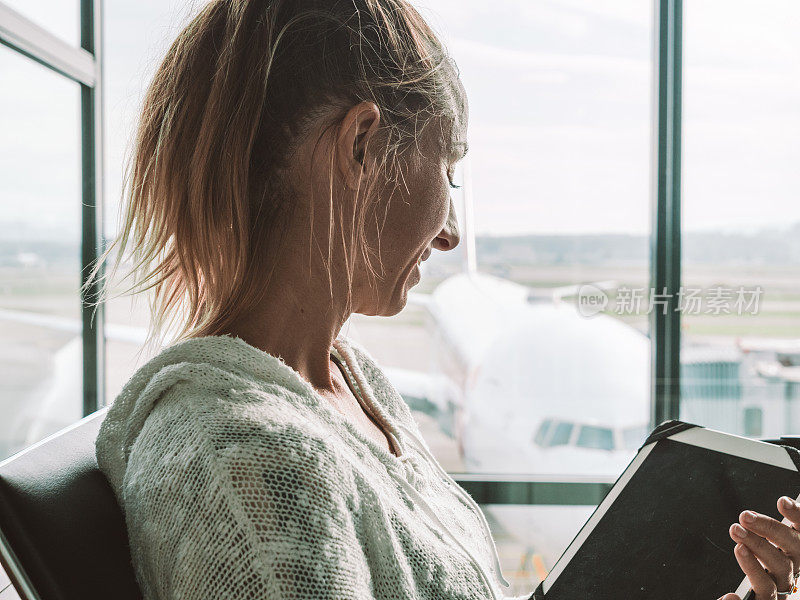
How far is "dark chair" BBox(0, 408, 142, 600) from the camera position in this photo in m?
0.48

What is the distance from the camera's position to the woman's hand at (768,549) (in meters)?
0.67

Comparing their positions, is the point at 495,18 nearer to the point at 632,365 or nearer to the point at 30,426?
the point at 632,365

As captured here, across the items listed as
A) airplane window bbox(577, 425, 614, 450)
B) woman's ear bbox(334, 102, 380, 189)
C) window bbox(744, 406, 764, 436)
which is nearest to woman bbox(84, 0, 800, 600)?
woman's ear bbox(334, 102, 380, 189)

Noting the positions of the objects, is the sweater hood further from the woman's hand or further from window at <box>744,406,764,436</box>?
window at <box>744,406,764,436</box>

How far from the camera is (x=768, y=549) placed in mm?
673

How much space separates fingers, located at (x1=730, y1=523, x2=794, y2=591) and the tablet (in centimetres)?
3

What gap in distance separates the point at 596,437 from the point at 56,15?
6.89 ft

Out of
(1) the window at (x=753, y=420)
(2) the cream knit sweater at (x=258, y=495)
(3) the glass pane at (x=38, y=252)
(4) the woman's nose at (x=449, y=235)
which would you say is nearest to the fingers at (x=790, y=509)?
(2) the cream knit sweater at (x=258, y=495)

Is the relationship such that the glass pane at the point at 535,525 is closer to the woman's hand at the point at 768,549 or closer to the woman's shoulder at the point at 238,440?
the woman's hand at the point at 768,549

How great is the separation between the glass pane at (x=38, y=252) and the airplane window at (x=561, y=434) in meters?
1.56

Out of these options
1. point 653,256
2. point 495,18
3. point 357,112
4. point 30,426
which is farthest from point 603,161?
point 30,426

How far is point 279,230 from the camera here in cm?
64

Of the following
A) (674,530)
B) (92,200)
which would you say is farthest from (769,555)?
(92,200)

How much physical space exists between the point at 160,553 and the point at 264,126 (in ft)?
1.23
